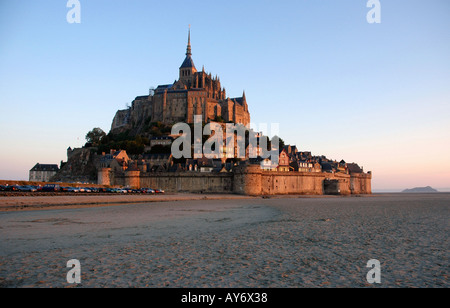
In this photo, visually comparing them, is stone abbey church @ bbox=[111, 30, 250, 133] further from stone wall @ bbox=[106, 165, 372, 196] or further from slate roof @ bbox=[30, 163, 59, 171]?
stone wall @ bbox=[106, 165, 372, 196]

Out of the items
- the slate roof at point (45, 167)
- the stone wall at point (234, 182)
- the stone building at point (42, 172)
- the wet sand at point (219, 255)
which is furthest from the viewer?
the slate roof at point (45, 167)

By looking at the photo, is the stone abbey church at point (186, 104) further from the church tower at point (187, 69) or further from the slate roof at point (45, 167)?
the slate roof at point (45, 167)

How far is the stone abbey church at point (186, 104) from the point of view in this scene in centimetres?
10550

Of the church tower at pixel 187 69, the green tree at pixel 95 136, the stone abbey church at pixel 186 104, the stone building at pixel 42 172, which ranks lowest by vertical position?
the stone building at pixel 42 172

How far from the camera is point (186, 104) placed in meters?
106

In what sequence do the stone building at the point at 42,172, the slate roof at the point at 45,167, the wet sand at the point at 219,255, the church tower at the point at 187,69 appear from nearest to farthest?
the wet sand at the point at 219,255
the stone building at the point at 42,172
the slate roof at the point at 45,167
the church tower at the point at 187,69

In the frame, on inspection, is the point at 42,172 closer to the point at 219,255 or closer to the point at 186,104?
the point at 186,104

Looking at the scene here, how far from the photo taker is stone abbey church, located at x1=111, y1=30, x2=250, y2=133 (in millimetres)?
105500

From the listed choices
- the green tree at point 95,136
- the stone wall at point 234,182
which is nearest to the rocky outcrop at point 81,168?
the green tree at point 95,136

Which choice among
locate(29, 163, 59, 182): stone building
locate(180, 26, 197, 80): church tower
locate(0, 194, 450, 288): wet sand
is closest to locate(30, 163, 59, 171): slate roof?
locate(29, 163, 59, 182): stone building

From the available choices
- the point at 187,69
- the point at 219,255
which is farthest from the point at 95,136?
the point at 219,255

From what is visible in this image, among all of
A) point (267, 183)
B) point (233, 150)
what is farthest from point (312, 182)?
point (233, 150)
